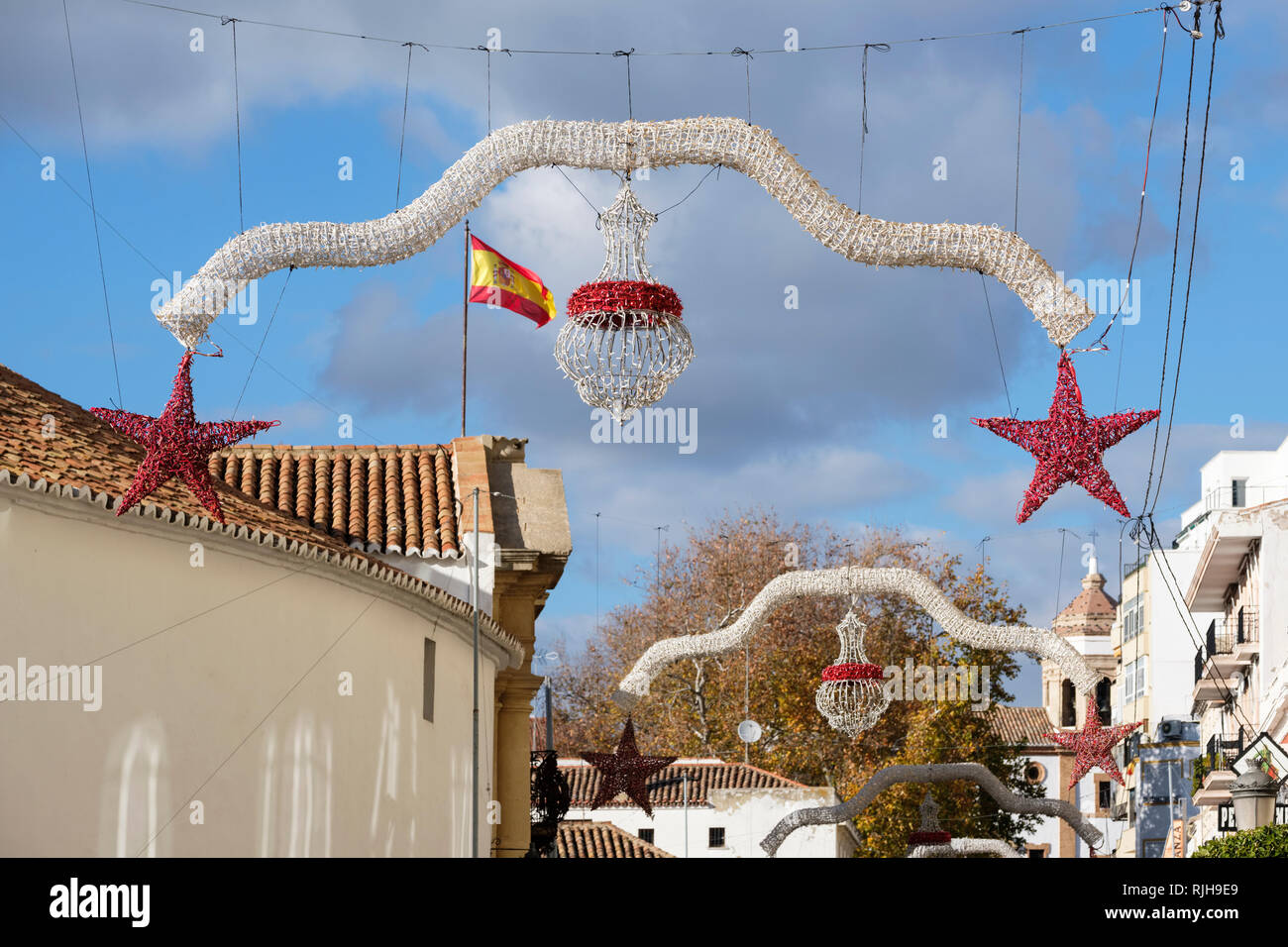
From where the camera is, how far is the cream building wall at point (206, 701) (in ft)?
45.5

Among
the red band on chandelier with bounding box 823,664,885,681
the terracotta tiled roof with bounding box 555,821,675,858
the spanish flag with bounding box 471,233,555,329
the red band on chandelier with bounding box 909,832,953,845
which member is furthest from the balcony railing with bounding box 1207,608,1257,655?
the spanish flag with bounding box 471,233,555,329

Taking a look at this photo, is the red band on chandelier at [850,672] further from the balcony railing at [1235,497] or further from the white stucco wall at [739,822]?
the balcony railing at [1235,497]

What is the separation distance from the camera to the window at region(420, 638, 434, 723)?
20.3 m

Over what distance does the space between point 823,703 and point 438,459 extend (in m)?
6.85

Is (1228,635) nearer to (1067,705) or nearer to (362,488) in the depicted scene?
(362,488)

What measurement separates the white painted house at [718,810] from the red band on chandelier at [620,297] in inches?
1244

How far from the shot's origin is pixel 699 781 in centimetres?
4428

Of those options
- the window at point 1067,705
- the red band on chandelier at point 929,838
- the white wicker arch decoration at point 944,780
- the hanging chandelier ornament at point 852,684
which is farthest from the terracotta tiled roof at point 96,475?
the window at point 1067,705

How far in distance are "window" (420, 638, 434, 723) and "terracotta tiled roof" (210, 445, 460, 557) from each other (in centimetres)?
335

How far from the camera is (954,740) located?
4603 cm

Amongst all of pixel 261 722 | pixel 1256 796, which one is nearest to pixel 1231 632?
pixel 1256 796

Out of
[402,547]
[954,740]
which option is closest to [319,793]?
[402,547]
